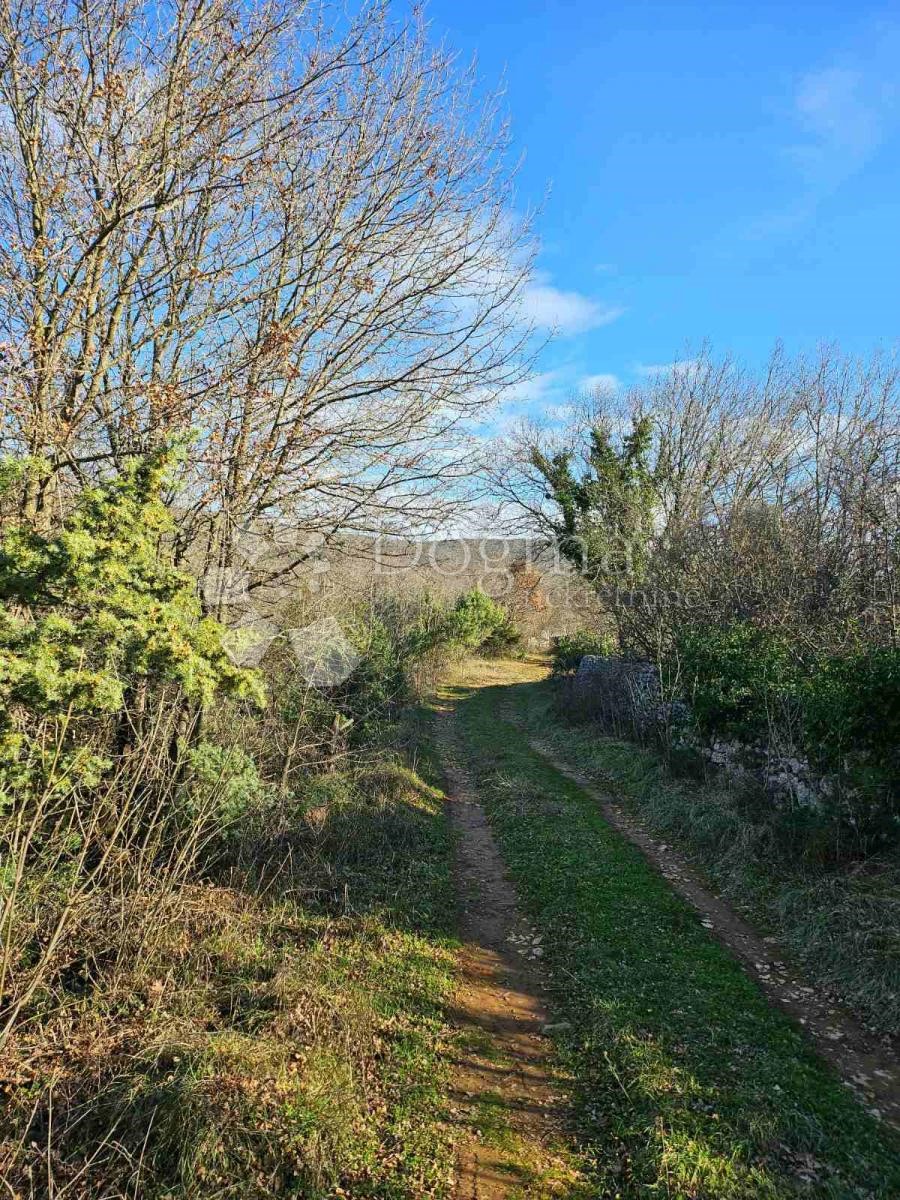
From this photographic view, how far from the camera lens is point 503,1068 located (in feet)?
12.9

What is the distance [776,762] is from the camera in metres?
7.91

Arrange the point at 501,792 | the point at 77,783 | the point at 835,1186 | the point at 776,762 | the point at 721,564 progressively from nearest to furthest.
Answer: the point at 835,1186, the point at 77,783, the point at 776,762, the point at 501,792, the point at 721,564

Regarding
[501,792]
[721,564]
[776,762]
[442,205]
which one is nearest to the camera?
[442,205]

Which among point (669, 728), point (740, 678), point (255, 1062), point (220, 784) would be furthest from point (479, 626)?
point (255, 1062)

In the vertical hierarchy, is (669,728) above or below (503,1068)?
above

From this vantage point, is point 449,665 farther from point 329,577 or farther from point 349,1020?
point 349,1020

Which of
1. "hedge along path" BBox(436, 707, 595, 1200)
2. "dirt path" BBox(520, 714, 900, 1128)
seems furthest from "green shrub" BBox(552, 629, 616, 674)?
"hedge along path" BBox(436, 707, 595, 1200)

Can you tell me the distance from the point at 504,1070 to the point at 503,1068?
18mm

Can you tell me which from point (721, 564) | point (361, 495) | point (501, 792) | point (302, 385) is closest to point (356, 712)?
point (501, 792)

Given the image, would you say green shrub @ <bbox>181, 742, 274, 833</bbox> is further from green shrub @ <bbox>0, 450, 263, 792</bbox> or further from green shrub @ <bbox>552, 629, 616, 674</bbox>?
green shrub @ <bbox>552, 629, 616, 674</bbox>

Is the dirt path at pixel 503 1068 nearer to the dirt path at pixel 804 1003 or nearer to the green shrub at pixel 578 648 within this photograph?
the dirt path at pixel 804 1003

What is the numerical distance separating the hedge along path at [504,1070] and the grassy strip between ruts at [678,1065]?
0.50 ft

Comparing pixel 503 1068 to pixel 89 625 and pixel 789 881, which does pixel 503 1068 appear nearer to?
pixel 89 625

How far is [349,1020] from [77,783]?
2269 mm
